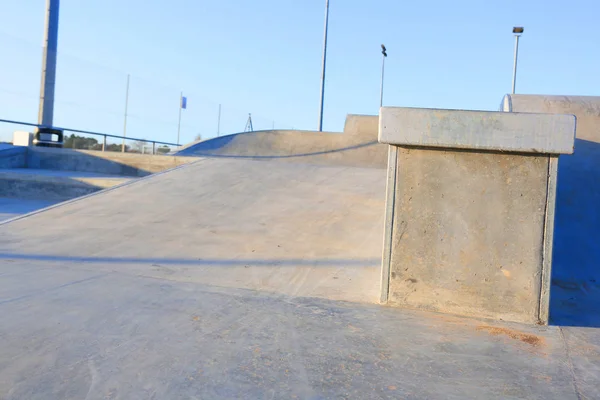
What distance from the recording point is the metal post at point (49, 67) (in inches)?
632

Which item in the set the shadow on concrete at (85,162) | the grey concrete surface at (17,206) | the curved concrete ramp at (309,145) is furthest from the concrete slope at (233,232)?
the curved concrete ramp at (309,145)

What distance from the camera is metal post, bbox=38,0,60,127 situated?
16062mm

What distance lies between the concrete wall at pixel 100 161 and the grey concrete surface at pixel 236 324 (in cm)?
549

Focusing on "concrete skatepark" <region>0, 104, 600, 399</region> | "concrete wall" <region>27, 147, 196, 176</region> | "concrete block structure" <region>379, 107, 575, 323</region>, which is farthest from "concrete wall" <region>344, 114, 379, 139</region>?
"concrete block structure" <region>379, 107, 575, 323</region>

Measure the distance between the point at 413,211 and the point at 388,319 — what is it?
0.90 m

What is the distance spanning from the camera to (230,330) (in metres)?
3.37

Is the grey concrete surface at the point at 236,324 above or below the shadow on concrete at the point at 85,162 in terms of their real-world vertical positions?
below

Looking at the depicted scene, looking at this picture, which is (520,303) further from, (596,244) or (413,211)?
(596,244)

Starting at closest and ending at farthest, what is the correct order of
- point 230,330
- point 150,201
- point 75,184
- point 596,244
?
point 230,330 → point 596,244 → point 150,201 → point 75,184

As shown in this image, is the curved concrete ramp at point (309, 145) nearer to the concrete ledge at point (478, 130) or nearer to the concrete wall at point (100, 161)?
the concrete wall at point (100, 161)

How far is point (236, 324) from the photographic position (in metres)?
3.50

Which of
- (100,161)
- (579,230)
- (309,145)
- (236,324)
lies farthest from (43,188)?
(579,230)

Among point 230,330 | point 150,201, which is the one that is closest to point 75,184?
point 150,201

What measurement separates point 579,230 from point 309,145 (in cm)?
1097
